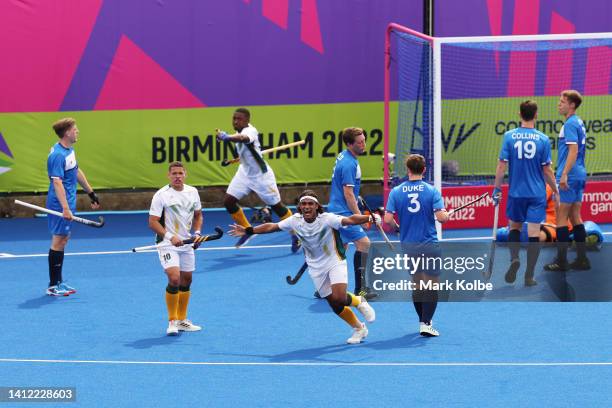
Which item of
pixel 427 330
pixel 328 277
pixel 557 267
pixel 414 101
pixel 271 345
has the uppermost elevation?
pixel 414 101

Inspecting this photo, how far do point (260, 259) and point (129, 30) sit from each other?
227 inches

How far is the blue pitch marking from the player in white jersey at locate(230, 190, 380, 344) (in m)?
0.43

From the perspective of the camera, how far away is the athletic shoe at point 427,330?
39.4 ft

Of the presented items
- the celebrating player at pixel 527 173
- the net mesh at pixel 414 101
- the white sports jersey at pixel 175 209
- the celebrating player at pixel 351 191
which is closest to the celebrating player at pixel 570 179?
the celebrating player at pixel 527 173

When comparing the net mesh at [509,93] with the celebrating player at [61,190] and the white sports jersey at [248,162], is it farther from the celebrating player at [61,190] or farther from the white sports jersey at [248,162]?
the celebrating player at [61,190]

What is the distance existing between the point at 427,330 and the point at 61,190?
16.7ft

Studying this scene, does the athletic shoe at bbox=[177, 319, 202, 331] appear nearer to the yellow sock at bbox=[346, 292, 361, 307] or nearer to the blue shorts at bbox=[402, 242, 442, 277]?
the yellow sock at bbox=[346, 292, 361, 307]

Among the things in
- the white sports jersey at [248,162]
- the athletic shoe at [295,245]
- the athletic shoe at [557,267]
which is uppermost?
the white sports jersey at [248,162]

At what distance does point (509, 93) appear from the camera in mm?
21047

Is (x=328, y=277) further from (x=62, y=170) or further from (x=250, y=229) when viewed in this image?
(x=62, y=170)

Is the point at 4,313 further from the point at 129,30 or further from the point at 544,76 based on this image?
the point at 544,76

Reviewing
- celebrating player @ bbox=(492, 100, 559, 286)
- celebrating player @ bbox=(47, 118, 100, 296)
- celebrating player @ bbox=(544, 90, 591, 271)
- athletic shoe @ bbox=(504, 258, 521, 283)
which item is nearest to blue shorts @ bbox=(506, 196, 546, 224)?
celebrating player @ bbox=(492, 100, 559, 286)

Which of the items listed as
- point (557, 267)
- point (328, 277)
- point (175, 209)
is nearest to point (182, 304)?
point (175, 209)

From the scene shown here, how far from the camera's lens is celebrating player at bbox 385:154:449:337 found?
11898 millimetres
